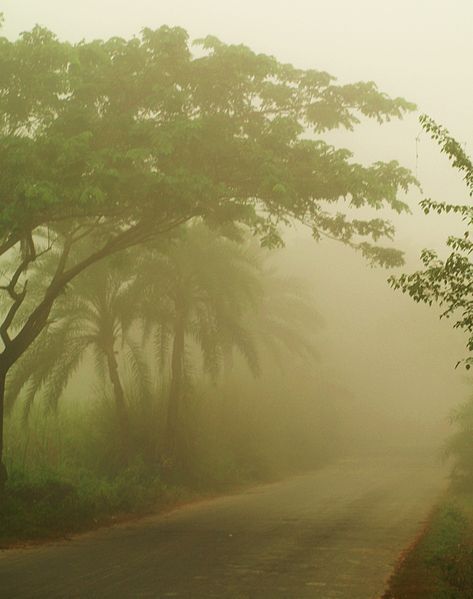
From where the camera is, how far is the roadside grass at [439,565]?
28.9ft

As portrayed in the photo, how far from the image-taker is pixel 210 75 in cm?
1560

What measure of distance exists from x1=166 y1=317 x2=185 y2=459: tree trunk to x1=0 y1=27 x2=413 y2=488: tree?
7950 mm

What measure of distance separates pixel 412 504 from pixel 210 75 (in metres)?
13.0

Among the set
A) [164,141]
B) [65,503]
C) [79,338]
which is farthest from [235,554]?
[79,338]

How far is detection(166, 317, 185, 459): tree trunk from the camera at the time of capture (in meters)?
23.5

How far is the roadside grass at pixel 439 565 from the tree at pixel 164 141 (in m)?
6.68

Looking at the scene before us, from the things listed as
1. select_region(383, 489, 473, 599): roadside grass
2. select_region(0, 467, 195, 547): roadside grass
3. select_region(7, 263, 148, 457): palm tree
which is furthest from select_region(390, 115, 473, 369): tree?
select_region(7, 263, 148, 457): palm tree

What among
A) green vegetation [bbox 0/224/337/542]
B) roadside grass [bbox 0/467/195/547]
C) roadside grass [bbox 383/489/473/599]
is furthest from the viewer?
green vegetation [bbox 0/224/337/542]

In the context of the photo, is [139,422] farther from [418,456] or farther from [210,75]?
[418,456]

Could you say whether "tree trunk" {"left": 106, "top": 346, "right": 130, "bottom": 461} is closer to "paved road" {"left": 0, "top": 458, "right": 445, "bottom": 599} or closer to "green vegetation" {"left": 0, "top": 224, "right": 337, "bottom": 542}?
"green vegetation" {"left": 0, "top": 224, "right": 337, "bottom": 542}

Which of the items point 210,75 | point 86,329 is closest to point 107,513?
point 86,329

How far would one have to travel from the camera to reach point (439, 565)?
399 inches

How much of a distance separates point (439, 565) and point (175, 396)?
1442 centimetres

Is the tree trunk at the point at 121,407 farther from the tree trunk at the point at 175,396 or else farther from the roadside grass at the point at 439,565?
the roadside grass at the point at 439,565
